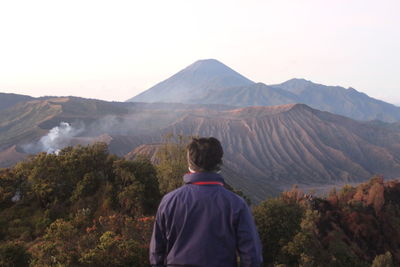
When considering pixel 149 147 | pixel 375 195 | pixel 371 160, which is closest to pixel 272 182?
pixel 149 147

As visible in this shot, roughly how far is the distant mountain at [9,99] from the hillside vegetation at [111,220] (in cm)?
14954

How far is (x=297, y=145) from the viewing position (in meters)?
94.9

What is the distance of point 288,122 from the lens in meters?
105

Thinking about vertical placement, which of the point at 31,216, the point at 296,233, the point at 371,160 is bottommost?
the point at 371,160

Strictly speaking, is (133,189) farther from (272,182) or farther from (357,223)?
(272,182)

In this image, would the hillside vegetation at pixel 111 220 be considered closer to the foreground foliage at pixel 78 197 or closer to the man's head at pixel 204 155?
the foreground foliage at pixel 78 197

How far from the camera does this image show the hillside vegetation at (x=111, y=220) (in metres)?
9.72

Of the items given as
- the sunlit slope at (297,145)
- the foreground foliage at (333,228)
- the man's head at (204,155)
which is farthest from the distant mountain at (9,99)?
the man's head at (204,155)

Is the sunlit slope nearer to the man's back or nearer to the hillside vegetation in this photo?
the hillside vegetation

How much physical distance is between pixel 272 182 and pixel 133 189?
6317cm

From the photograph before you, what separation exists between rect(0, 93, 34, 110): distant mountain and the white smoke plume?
217 feet

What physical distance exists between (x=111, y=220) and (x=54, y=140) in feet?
262

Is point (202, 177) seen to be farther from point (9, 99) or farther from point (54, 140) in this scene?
point (9, 99)

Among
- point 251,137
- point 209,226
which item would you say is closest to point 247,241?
point 209,226
